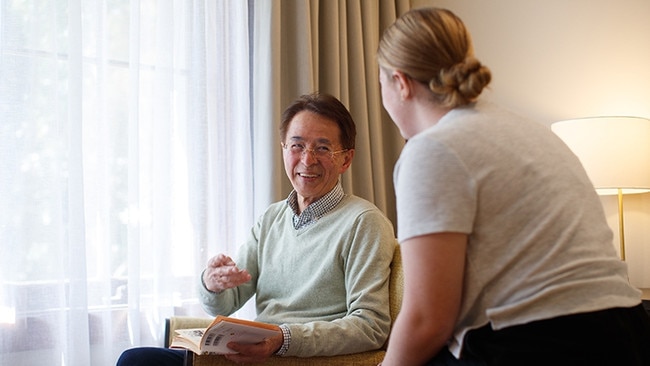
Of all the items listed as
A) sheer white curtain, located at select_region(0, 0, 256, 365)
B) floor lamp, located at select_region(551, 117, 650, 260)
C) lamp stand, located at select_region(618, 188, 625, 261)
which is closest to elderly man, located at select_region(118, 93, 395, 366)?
sheer white curtain, located at select_region(0, 0, 256, 365)

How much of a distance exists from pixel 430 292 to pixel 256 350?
600 millimetres

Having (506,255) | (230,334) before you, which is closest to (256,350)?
(230,334)

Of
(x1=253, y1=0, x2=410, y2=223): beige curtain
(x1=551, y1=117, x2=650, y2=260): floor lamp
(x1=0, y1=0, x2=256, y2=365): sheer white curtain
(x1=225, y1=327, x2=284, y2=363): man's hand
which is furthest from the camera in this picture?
(x1=253, y1=0, x2=410, y2=223): beige curtain

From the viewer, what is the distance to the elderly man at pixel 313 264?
1.66 meters

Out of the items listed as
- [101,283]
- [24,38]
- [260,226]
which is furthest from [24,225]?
[260,226]

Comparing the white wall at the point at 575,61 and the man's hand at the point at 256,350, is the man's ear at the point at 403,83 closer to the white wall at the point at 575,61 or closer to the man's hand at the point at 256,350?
the man's hand at the point at 256,350

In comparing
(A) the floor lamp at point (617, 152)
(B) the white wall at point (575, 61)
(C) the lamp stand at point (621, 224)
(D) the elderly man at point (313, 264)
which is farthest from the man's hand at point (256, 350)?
(B) the white wall at point (575, 61)

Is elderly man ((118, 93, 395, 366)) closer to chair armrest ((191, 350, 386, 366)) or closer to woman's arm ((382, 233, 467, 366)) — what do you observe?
chair armrest ((191, 350, 386, 366))

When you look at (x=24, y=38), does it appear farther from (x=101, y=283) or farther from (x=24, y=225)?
(x=101, y=283)

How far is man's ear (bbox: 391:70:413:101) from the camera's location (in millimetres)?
1246

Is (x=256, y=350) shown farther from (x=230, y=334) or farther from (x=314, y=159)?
(x=314, y=159)

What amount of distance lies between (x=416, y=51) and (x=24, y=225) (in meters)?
1.55

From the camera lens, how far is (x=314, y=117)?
203 cm

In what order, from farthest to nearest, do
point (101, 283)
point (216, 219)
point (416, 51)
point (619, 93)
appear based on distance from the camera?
point (619, 93) → point (216, 219) → point (101, 283) → point (416, 51)
